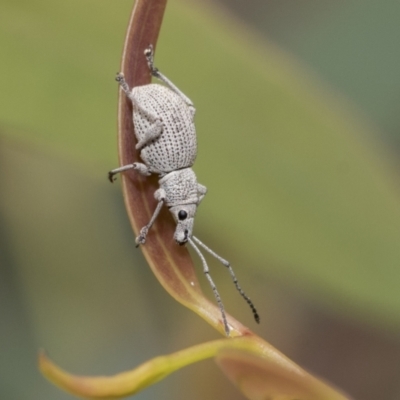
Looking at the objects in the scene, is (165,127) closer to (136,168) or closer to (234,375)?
(136,168)

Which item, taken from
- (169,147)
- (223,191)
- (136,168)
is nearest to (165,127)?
(169,147)

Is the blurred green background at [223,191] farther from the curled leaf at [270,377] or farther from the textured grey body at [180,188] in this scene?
the curled leaf at [270,377]

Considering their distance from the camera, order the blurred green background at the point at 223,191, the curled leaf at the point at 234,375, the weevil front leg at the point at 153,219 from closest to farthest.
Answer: the curled leaf at the point at 234,375 → the weevil front leg at the point at 153,219 → the blurred green background at the point at 223,191

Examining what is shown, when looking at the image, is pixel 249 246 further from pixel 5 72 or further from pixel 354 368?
pixel 5 72

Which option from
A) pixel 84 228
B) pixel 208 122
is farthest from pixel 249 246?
pixel 84 228

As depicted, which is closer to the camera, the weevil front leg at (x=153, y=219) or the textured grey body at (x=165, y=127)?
the weevil front leg at (x=153, y=219)

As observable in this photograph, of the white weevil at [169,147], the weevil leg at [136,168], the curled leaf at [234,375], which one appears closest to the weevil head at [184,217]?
the white weevil at [169,147]

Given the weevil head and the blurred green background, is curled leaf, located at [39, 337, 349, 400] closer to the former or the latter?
the weevil head
